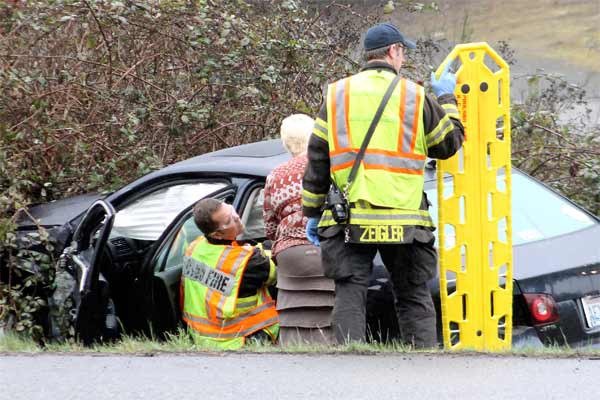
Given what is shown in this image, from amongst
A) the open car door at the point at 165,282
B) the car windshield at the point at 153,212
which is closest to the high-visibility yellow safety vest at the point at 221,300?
the open car door at the point at 165,282

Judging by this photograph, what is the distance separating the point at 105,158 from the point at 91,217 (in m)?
3.00

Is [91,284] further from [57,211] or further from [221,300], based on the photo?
[57,211]

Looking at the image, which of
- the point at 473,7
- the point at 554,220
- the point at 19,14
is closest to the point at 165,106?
the point at 19,14

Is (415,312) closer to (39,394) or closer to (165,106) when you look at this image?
(39,394)

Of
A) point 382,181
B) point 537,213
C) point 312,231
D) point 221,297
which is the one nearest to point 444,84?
point 382,181

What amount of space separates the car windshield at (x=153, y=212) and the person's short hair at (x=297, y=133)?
896 mm

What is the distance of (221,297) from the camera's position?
6.61 m

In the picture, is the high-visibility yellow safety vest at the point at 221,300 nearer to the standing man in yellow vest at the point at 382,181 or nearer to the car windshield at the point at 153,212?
the car windshield at the point at 153,212

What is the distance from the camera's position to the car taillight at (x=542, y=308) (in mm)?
6000

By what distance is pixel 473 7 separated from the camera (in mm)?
30062

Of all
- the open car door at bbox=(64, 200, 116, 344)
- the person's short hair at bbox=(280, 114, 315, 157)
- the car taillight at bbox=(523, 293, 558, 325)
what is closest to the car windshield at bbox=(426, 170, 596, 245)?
the car taillight at bbox=(523, 293, 558, 325)

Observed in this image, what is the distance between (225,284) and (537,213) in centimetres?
183

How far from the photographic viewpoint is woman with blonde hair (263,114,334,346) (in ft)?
20.5

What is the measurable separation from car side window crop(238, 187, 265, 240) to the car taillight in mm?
1694
